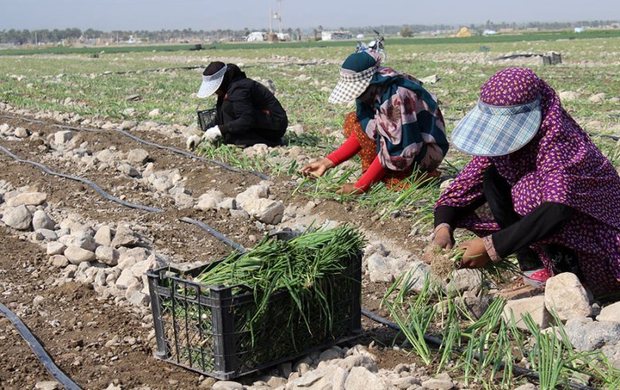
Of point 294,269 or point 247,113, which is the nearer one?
point 294,269

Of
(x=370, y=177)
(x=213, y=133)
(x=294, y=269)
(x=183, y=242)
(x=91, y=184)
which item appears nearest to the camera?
(x=294, y=269)

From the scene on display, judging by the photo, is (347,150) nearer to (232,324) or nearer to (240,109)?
(240,109)

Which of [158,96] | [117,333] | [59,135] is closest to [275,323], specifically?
[117,333]

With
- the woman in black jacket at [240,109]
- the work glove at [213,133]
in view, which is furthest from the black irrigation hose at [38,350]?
the work glove at [213,133]

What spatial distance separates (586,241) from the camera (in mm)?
3174

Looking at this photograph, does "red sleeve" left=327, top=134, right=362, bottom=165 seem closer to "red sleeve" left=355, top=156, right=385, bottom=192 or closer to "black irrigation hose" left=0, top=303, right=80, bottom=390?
"red sleeve" left=355, top=156, right=385, bottom=192

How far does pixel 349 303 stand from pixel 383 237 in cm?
149

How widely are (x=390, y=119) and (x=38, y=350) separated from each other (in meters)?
2.40

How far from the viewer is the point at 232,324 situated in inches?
107

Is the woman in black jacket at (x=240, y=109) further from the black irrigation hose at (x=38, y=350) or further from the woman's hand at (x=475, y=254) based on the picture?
the woman's hand at (x=475, y=254)

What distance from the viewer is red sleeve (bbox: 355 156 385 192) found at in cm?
497

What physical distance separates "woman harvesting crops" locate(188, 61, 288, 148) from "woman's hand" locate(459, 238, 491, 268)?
3.69m

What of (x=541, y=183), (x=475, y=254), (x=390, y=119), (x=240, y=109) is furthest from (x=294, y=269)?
(x=240, y=109)

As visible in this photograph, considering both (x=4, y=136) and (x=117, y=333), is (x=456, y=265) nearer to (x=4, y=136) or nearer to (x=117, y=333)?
Result: (x=117, y=333)
